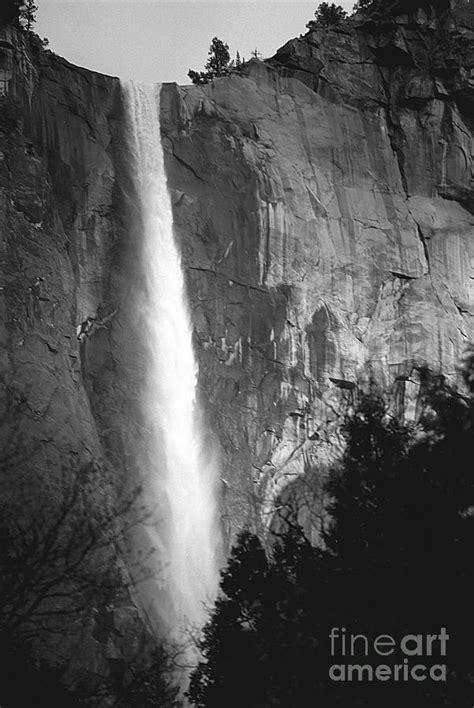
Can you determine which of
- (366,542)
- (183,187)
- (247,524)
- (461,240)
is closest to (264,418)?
(247,524)

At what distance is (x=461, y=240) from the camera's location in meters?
37.9

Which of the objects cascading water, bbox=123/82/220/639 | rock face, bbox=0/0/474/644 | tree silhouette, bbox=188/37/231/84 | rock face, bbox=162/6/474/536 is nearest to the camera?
cascading water, bbox=123/82/220/639

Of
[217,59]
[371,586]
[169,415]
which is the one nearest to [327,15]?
[217,59]

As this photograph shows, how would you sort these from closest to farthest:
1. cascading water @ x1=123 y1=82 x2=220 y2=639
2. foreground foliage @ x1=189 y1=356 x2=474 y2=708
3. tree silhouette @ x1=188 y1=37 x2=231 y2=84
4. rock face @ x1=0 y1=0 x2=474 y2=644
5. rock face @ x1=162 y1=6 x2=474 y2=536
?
foreground foliage @ x1=189 y1=356 x2=474 y2=708, cascading water @ x1=123 y1=82 x2=220 y2=639, rock face @ x1=0 y1=0 x2=474 y2=644, rock face @ x1=162 y1=6 x2=474 y2=536, tree silhouette @ x1=188 y1=37 x2=231 y2=84

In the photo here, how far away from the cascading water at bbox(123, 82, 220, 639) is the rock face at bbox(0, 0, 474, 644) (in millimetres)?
504

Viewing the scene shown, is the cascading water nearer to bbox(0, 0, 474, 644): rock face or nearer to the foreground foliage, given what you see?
bbox(0, 0, 474, 644): rock face

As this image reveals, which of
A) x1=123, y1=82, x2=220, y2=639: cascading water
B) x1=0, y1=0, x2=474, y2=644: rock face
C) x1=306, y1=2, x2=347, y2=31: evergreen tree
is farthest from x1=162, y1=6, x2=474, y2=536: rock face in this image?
x1=306, y1=2, x2=347, y2=31: evergreen tree

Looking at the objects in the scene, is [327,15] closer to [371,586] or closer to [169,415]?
[169,415]

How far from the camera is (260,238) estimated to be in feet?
114

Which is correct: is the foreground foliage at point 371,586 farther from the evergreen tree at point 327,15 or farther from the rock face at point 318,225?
the evergreen tree at point 327,15

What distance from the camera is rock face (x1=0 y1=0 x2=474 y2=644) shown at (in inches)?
1141

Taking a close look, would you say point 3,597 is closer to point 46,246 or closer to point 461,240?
point 46,246

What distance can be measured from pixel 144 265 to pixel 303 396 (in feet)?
23.6

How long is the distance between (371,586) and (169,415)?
1893cm
